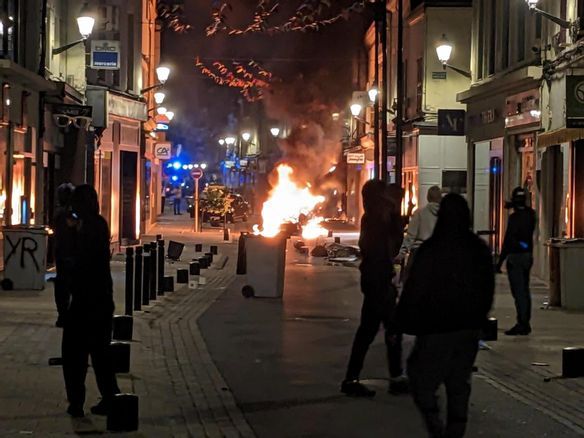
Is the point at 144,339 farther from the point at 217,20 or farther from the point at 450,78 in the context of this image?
the point at 450,78

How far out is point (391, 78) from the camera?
42.5 metres

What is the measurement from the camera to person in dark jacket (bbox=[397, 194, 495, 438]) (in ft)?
20.2

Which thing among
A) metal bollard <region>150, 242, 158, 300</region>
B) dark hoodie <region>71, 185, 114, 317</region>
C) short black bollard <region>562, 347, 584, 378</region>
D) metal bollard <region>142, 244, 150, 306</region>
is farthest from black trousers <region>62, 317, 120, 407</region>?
metal bollard <region>150, 242, 158, 300</region>

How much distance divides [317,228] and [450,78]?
8.51 meters

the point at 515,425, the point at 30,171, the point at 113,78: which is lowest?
the point at 515,425

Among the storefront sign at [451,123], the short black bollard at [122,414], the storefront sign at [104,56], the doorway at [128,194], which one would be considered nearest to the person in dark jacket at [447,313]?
the short black bollard at [122,414]

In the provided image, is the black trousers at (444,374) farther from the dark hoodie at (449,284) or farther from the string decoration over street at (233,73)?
the string decoration over street at (233,73)

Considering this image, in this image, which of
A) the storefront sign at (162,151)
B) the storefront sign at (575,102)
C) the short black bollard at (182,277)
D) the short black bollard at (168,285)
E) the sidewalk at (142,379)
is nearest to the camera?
the sidewalk at (142,379)

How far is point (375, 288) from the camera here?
902cm

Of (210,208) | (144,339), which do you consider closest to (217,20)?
(144,339)

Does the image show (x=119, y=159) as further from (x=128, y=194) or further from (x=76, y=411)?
(x=76, y=411)

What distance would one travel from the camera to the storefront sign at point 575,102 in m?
16.3

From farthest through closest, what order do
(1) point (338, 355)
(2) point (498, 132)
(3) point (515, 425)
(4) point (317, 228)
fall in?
(4) point (317, 228) < (2) point (498, 132) < (1) point (338, 355) < (3) point (515, 425)

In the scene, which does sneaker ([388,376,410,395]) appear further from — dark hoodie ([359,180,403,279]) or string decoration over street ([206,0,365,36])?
string decoration over street ([206,0,365,36])
